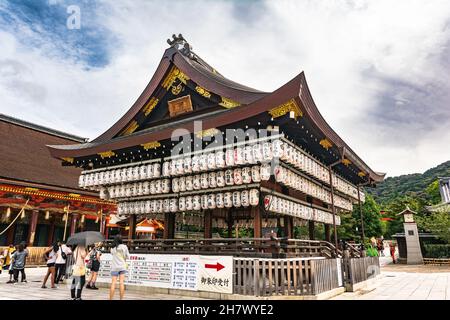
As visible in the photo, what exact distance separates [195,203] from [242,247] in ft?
9.50

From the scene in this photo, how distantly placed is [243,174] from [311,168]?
3.34m

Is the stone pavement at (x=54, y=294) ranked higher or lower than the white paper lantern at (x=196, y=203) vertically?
lower

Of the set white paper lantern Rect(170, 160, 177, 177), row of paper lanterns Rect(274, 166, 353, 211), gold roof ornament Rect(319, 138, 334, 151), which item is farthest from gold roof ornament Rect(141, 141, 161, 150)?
gold roof ornament Rect(319, 138, 334, 151)

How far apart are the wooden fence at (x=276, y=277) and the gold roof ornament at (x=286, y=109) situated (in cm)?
434

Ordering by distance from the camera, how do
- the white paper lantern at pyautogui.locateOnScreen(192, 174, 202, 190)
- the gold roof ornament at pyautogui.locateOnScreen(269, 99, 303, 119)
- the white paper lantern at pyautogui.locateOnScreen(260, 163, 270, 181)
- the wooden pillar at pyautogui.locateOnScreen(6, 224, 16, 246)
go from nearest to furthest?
1. the gold roof ornament at pyautogui.locateOnScreen(269, 99, 303, 119)
2. the white paper lantern at pyautogui.locateOnScreen(260, 163, 270, 181)
3. the white paper lantern at pyautogui.locateOnScreen(192, 174, 202, 190)
4. the wooden pillar at pyautogui.locateOnScreen(6, 224, 16, 246)

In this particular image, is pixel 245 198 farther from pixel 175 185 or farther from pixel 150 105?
pixel 150 105

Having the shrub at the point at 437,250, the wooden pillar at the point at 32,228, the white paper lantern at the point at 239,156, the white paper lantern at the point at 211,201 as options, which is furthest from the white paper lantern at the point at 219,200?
the shrub at the point at 437,250

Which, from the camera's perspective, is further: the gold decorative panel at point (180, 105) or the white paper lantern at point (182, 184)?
the gold decorative panel at point (180, 105)

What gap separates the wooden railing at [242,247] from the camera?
927 centimetres

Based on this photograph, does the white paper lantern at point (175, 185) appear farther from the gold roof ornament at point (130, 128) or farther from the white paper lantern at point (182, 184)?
the gold roof ornament at point (130, 128)

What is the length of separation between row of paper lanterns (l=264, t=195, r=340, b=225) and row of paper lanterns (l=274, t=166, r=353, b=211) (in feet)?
2.17

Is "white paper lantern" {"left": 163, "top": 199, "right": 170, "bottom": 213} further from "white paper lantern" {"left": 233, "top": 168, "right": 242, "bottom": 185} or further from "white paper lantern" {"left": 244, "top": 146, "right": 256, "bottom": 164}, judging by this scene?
"white paper lantern" {"left": 244, "top": 146, "right": 256, "bottom": 164}

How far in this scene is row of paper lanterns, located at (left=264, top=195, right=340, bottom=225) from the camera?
10734 millimetres

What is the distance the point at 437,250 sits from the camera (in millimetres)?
28172
